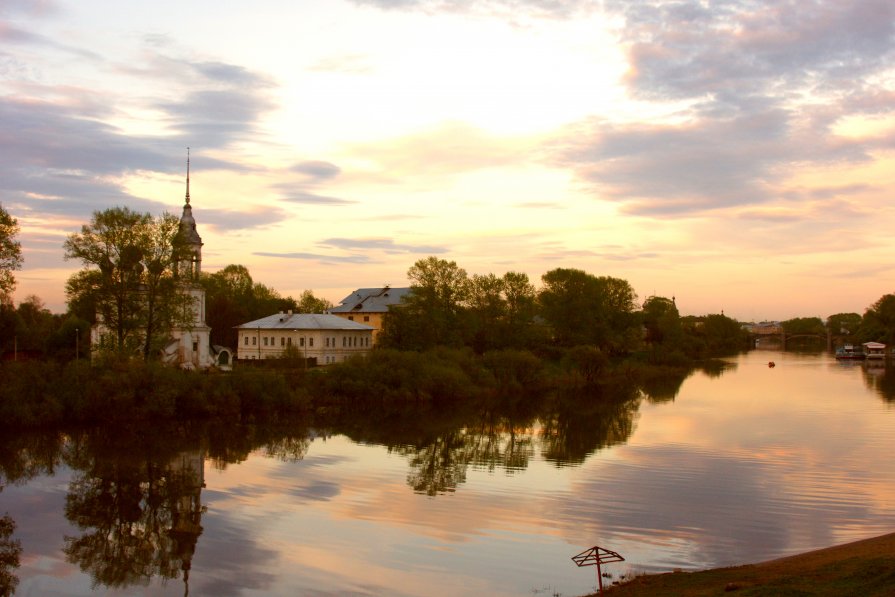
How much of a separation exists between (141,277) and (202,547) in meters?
30.3

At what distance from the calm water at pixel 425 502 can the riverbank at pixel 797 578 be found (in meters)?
1.42

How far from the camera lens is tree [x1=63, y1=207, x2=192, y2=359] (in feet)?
151

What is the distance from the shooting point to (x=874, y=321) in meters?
135

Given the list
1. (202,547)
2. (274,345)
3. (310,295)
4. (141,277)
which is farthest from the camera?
(310,295)

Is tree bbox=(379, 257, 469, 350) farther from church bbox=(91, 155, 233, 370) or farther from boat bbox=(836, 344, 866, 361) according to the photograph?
boat bbox=(836, 344, 866, 361)

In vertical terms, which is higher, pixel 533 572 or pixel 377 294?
pixel 377 294

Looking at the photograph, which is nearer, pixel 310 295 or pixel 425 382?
pixel 425 382

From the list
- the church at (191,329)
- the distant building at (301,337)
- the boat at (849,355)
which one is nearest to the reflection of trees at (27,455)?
the church at (191,329)

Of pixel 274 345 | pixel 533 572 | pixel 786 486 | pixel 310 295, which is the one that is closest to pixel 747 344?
pixel 310 295

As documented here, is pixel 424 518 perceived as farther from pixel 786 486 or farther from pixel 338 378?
pixel 338 378

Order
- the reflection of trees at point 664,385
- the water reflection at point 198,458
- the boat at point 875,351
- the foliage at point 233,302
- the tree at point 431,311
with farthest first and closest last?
the boat at point 875,351
the foliage at point 233,302
the tree at point 431,311
the reflection of trees at point 664,385
the water reflection at point 198,458

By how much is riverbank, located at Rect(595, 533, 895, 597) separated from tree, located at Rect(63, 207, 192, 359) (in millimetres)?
37207

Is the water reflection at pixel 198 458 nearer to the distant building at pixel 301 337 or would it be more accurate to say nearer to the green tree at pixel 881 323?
the distant building at pixel 301 337

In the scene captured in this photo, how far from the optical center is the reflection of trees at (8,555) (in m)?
17.7
